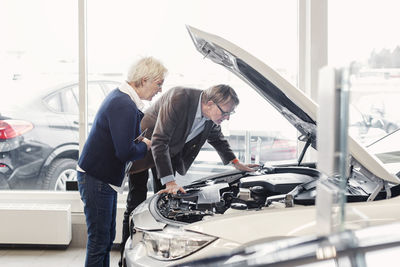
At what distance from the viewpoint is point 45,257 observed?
372 centimetres

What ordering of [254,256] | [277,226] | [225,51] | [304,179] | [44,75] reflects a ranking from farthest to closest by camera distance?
[44,75] → [304,179] → [225,51] → [277,226] → [254,256]

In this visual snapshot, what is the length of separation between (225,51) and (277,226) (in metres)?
0.80

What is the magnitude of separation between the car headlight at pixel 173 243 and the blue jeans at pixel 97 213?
0.65 meters

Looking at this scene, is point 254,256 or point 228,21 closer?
point 254,256

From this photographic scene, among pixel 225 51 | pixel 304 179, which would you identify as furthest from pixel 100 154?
pixel 304 179

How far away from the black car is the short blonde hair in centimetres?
153

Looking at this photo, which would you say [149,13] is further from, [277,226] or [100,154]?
[277,226]

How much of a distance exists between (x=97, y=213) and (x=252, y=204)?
0.89m

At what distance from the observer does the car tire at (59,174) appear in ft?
13.8

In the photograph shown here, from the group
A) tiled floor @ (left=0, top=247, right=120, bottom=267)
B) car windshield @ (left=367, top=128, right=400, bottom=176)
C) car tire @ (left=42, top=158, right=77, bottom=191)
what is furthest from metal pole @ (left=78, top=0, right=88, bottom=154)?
car windshield @ (left=367, top=128, right=400, bottom=176)

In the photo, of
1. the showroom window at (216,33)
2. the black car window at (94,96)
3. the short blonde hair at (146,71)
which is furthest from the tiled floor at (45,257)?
the short blonde hair at (146,71)

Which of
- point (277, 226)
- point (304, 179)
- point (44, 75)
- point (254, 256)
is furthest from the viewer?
point (44, 75)

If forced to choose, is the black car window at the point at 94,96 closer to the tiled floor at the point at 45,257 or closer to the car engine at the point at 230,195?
the tiled floor at the point at 45,257

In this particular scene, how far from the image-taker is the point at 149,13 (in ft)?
13.4
